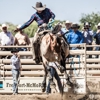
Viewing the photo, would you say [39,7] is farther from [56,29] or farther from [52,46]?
[52,46]

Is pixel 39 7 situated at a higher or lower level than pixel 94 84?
higher

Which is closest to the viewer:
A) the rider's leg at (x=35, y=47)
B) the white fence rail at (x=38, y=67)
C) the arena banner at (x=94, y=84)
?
the rider's leg at (x=35, y=47)

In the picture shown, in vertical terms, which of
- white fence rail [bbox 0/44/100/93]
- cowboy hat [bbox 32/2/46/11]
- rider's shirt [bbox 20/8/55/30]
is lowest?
→ white fence rail [bbox 0/44/100/93]

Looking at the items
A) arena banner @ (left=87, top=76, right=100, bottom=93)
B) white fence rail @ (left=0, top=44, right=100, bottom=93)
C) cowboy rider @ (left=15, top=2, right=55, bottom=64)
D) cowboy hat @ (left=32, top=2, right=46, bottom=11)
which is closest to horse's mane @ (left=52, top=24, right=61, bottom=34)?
cowboy rider @ (left=15, top=2, right=55, bottom=64)

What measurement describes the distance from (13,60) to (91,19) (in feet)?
63.3

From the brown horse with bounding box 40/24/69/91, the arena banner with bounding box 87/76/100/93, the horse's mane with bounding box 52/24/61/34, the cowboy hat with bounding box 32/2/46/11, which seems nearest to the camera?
the brown horse with bounding box 40/24/69/91

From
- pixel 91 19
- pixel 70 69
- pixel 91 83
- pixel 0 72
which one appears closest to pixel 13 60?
pixel 0 72

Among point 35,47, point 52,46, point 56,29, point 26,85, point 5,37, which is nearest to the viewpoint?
point 52,46

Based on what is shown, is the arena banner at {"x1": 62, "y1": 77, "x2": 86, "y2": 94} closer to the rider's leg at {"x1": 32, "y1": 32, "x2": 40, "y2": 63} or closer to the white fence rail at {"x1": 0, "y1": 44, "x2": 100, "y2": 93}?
the white fence rail at {"x1": 0, "y1": 44, "x2": 100, "y2": 93}

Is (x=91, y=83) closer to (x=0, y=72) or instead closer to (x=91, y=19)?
(x=0, y=72)

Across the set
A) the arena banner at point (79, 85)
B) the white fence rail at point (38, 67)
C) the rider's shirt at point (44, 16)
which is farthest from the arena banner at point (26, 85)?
the rider's shirt at point (44, 16)

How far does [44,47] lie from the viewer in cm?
1126

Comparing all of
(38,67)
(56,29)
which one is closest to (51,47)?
(56,29)

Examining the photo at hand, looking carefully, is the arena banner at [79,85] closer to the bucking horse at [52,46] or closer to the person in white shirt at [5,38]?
the bucking horse at [52,46]
